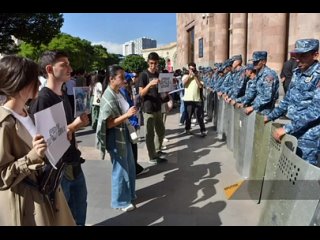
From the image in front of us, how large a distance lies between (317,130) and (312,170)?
1.34 meters

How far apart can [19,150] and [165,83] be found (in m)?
4.60

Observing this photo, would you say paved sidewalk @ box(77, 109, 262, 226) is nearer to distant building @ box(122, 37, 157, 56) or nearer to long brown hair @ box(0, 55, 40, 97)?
long brown hair @ box(0, 55, 40, 97)

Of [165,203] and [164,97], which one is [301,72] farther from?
[164,97]

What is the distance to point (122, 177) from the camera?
417 cm

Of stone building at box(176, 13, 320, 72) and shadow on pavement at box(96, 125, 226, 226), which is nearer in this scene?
shadow on pavement at box(96, 125, 226, 226)

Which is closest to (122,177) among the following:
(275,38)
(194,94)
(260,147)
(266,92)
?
(260,147)

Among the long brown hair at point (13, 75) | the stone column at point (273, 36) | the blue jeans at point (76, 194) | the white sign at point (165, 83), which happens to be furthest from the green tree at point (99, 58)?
the long brown hair at point (13, 75)

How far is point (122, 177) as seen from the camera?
13.7 feet

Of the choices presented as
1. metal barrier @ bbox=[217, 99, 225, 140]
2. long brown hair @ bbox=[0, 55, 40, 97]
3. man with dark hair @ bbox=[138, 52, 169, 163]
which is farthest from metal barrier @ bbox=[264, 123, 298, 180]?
metal barrier @ bbox=[217, 99, 225, 140]

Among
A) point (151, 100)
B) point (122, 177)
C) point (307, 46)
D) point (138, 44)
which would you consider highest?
point (138, 44)

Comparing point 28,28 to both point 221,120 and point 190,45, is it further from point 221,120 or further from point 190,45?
point 221,120

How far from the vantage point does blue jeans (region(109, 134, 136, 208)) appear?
415cm

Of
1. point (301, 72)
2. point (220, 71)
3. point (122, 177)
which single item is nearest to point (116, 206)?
point (122, 177)

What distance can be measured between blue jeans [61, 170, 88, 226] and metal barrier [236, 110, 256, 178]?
8.86 feet
